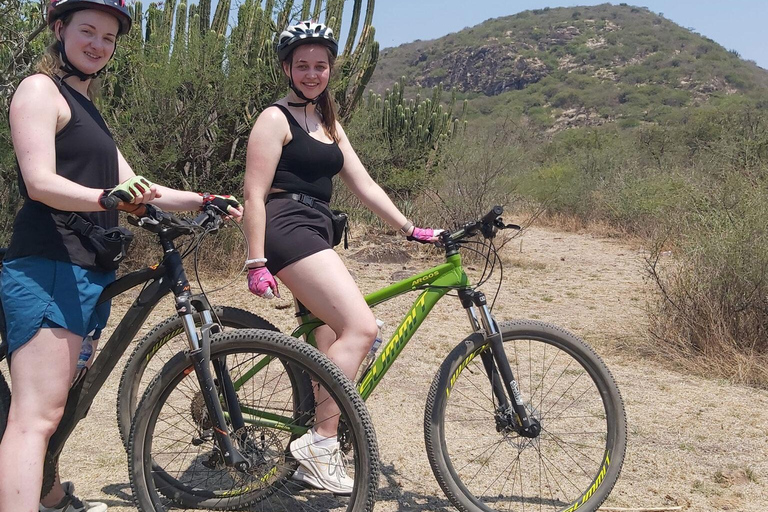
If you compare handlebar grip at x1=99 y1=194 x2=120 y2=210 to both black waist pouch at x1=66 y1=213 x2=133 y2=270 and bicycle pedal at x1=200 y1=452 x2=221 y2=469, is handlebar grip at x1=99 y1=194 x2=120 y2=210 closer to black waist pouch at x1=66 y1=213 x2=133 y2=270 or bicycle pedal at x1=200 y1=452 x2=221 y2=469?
black waist pouch at x1=66 y1=213 x2=133 y2=270

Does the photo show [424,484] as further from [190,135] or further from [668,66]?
[668,66]

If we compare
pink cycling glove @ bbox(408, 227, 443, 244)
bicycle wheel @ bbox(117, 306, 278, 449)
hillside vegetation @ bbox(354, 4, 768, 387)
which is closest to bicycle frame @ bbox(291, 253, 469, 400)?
pink cycling glove @ bbox(408, 227, 443, 244)

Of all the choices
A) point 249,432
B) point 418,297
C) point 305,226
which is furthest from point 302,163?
point 249,432

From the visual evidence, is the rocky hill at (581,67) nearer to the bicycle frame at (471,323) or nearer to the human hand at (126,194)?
the bicycle frame at (471,323)

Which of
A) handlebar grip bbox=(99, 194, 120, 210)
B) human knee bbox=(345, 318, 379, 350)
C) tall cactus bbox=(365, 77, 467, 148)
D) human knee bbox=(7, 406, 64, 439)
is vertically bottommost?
human knee bbox=(7, 406, 64, 439)

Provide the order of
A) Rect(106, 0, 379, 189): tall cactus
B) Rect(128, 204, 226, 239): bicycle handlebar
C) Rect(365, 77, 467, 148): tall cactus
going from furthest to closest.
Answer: Rect(365, 77, 467, 148): tall cactus → Rect(106, 0, 379, 189): tall cactus → Rect(128, 204, 226, 239): bicycle handlebar

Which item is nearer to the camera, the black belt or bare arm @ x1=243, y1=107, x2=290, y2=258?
bare arm @ x1=243, y1=107, x2=290, y2=258

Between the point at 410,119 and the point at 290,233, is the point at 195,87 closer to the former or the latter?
the point at 290,233

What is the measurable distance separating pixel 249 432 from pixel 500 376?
1.05 m

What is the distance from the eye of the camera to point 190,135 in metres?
8.70

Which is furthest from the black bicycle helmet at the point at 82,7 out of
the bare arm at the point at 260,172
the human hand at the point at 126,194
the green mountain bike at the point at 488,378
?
the green mountain bike at the point at 488,378

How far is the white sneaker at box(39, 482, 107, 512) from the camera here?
2762 mm

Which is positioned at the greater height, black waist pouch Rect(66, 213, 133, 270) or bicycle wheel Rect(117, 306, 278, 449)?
black waist pouch Rect(66, 213, 133, 270)

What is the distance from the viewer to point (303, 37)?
2910 mm
